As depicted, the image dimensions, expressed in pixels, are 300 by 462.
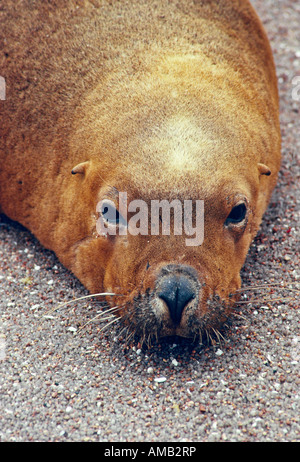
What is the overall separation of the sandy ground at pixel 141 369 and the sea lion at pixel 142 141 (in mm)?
256

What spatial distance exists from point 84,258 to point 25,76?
65.8 inches

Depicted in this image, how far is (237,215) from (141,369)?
1.26 metres

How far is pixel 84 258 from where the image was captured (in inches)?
186

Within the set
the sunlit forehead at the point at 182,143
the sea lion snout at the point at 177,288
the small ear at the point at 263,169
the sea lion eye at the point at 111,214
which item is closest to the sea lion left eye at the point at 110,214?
the sea lion eye at the point at 111,214

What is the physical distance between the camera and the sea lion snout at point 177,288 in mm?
3879

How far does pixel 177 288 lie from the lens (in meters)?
3.88

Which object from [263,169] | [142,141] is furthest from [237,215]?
[142,141]

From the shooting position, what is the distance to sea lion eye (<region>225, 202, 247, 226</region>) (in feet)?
14.4

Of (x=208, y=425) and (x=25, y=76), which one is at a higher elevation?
(x=25, y=76)

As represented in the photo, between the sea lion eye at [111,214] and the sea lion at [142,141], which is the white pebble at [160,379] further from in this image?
the sea lion eye at [111,214]

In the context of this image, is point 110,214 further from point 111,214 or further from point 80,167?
point 80,167
